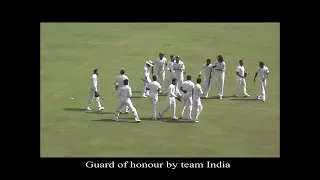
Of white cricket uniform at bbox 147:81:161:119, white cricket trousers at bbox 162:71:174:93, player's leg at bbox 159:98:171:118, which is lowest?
player's leg at bbox 159:98:171:118

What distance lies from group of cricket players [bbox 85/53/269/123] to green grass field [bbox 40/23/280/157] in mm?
543

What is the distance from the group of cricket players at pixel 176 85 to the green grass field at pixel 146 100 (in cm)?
54

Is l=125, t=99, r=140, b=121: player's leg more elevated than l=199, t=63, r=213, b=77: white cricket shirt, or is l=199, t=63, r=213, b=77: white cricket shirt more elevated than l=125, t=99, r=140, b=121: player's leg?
l=199, t=63, r=213, b=77: white cricket shirt

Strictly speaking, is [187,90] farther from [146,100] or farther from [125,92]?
[146,100]

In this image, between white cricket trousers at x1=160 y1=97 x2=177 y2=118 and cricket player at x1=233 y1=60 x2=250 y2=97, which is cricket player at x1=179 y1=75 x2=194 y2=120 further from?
cricket player at x1=233 y1=60 x2=250 y2=97

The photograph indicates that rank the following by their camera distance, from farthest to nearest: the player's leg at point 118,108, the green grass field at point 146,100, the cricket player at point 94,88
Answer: the cricket player at point 94,88 < the player's leg at point 118,108 < the green grass field at point 146,100

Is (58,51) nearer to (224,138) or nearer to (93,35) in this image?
(93,35)

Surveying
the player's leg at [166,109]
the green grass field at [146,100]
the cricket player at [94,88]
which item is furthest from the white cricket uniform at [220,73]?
the cricket player at [94,88]

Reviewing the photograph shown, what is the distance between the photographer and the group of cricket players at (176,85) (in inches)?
963

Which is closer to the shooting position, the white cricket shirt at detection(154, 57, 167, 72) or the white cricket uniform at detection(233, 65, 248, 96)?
the white cricket uniform at detection(233, 65, 248, 96)

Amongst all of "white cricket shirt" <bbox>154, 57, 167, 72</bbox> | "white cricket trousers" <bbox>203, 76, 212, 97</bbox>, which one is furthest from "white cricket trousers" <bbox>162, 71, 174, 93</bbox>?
"white cricket trousers" <bbox>203, 76, 212, 97</bbox>

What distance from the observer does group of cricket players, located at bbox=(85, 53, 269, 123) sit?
2445 cm

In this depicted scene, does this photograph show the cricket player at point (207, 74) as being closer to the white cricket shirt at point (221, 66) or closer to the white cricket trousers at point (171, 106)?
the white cricket shirt at point (221, 66)
